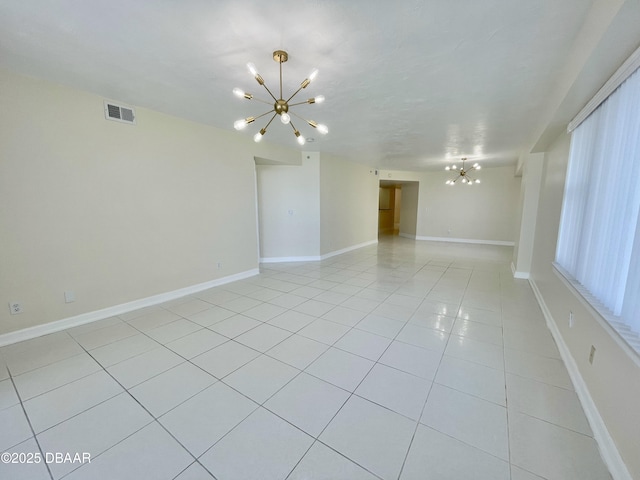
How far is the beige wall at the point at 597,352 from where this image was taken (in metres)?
1.23

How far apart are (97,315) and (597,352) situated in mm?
A: 4765

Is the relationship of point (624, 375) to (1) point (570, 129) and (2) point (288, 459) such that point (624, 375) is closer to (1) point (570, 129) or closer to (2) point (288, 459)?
(2) point (288, 459)

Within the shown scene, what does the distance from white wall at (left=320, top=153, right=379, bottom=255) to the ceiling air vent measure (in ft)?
11.9

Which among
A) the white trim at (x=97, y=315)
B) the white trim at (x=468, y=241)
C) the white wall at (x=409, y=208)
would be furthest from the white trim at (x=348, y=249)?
the white trim at (x=97, y=315)

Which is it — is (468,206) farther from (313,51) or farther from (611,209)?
(313,51)

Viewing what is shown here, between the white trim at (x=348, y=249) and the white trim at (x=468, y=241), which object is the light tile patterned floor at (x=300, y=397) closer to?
the white trim at (x=348, y=249)

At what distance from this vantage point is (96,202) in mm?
2877

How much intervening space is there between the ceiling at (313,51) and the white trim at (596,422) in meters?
2.53

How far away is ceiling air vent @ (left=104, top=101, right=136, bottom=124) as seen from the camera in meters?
2.88

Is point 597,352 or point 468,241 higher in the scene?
point 597,352

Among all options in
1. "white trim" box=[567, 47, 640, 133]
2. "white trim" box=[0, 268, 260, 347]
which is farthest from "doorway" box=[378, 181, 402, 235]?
"white trim" box=[567, 47, 640, 133]

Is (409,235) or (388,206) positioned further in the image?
(388,206)

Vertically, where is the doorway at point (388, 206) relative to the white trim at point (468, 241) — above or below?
above

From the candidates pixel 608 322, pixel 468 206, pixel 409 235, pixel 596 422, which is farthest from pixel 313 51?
pixel 409 235
